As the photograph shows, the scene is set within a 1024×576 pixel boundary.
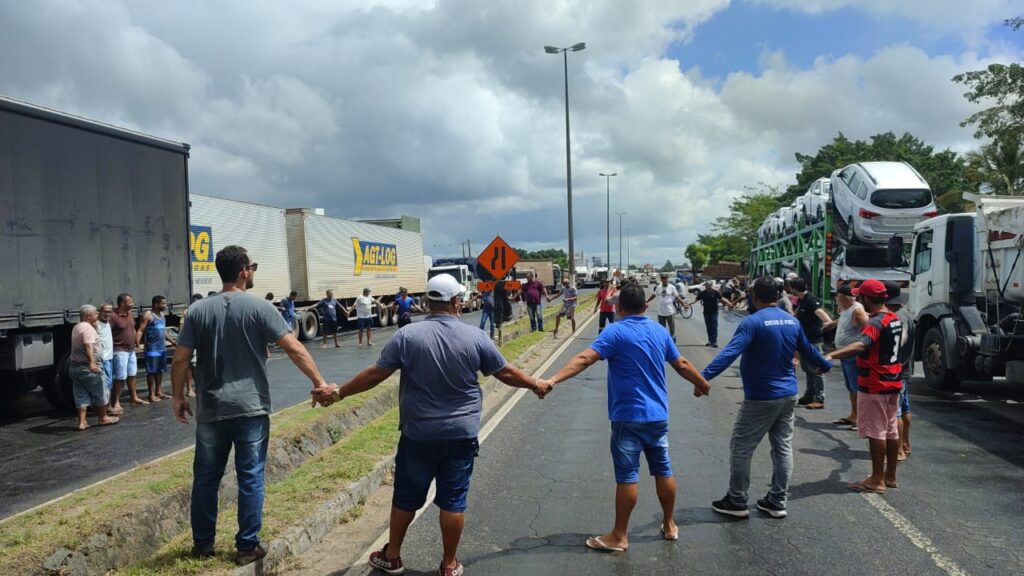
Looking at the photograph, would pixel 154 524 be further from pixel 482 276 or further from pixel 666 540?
pixel 482 276

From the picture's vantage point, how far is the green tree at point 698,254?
145 meters

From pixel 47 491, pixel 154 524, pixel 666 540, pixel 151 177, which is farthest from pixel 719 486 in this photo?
pixel 151 177

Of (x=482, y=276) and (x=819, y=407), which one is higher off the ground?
(x=482, y=276)

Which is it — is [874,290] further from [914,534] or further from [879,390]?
[914,534]

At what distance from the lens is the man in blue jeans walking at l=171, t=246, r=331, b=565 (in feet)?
14.0

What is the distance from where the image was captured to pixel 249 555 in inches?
171

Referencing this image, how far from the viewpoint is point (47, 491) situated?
21.5 ft

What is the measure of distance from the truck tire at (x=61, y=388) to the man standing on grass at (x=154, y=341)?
1072 millimetres

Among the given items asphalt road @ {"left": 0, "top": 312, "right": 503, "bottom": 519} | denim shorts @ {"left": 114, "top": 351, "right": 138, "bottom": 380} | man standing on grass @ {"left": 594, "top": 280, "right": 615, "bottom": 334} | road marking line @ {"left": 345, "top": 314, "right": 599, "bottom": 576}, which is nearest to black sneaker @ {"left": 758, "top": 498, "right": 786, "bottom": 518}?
road marking line @ {"left": 345, "top": 314, "right": 599, "bottom": 576}

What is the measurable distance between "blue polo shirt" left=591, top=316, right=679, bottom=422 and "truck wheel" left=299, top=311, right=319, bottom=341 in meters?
19.6

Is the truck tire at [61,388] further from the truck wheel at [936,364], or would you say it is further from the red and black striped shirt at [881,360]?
the truck wheel at [936,364]

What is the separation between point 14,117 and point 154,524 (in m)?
6.73

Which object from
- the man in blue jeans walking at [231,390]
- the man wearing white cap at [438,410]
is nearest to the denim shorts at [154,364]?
the man in blue jeans walking at [231,390]

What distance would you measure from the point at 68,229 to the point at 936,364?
12.3 m
